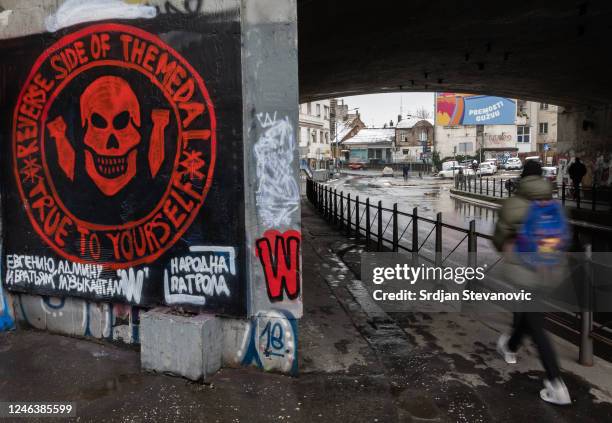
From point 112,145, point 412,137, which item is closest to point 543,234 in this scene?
Result: point 112,145

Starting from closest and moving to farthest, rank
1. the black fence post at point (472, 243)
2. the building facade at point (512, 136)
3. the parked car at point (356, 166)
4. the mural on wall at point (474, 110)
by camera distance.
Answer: the black fence post at point (472, 243), the mural on wall at point (474, 110), the building facade at point (512, 136), the parked car at point (356, 166)

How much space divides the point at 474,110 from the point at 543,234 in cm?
5198

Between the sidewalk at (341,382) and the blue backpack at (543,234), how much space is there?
1.19m

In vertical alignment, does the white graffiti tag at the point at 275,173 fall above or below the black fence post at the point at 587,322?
above

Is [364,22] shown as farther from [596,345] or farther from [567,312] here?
[596,345]

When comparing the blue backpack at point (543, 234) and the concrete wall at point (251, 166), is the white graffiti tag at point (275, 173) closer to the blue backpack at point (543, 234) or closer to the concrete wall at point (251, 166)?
the concrete wall at point (251, 166)

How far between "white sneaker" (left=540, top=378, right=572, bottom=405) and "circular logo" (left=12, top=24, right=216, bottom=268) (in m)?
3.45

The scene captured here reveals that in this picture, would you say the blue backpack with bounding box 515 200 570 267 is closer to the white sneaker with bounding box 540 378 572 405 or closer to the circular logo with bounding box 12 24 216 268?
the white sneaker with bounding box 540 378 572 405

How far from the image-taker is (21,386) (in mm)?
4301

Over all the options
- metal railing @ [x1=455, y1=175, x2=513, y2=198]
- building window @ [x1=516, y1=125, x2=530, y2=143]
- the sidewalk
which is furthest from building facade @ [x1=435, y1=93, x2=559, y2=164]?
the sidewalk

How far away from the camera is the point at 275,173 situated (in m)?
4.48

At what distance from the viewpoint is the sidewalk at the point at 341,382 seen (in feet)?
12.6

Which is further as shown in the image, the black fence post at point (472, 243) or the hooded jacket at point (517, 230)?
the black fence post at point (472, 243)

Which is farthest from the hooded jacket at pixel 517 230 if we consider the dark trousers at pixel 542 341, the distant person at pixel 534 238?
the dark trousers at pixel 542 341
